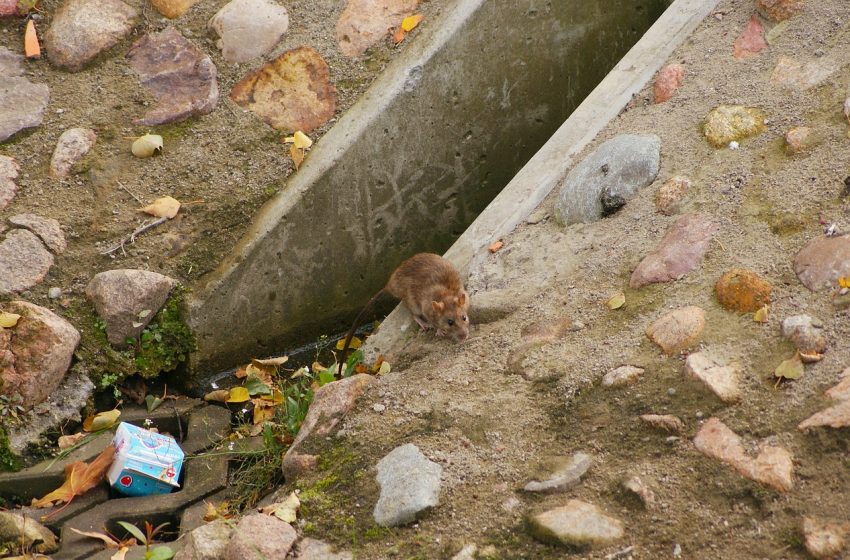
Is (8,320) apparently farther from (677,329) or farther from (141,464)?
(677,329)

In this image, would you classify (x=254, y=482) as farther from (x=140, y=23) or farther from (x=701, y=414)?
(x=140, y=23)

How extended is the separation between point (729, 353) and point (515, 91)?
271 centimetres

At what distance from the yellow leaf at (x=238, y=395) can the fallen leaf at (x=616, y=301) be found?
7.18 ft

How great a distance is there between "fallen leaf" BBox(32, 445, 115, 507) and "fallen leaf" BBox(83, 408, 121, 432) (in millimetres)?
316

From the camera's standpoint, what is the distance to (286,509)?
379 cm

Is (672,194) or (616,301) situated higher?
(672,194)

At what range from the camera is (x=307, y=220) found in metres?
5.43

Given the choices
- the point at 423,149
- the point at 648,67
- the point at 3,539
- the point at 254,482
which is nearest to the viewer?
the point at 3,539

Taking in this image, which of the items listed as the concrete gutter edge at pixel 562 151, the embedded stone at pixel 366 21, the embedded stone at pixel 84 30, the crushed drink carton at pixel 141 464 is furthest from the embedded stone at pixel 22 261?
the embedded stone at pixel 366 21

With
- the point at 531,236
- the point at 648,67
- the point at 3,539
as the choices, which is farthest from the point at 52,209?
the point at 648,67

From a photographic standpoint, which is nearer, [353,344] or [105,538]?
[105,538]

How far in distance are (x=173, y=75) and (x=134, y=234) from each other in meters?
1.13

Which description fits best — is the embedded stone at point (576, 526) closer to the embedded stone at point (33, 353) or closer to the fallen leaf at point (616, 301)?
the fallen leaf at point (616, 301)

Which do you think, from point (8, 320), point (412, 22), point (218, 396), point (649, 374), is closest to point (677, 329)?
point (649, 374)
